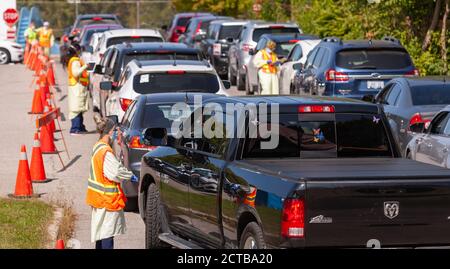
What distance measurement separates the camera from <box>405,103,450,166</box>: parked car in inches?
635

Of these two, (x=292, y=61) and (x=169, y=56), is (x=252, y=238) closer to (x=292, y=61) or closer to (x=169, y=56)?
(x=169, y=56)

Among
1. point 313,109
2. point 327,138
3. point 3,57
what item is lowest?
point 3,57

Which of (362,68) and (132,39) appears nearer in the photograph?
(362,68)

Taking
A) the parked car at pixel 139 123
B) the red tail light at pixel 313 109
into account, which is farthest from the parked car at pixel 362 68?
the red tail light at pixel 313 109

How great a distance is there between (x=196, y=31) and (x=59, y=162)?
25267mm

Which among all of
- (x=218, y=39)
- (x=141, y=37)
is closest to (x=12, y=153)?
(x=141, y=37)

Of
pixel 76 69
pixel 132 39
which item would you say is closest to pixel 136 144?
pixel 76 69

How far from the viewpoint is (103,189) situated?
1265 cm

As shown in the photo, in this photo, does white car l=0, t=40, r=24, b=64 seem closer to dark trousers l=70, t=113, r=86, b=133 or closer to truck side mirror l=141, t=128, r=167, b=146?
dark trousers l=70, t=113, r=86, b=133

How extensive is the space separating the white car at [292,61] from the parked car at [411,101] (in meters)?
8.22

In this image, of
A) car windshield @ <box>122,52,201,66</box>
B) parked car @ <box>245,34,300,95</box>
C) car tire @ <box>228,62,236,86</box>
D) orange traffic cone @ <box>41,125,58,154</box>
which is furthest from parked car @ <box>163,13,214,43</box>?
orange traffic cone @ <box>41,125,58,154</box>

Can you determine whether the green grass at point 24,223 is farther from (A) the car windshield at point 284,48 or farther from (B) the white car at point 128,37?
(A) the car windshield at point 284,48

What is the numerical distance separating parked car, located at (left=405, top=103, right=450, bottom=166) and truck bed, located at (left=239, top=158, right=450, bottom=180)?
460cm

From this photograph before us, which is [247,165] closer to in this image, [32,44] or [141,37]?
[141,37]
